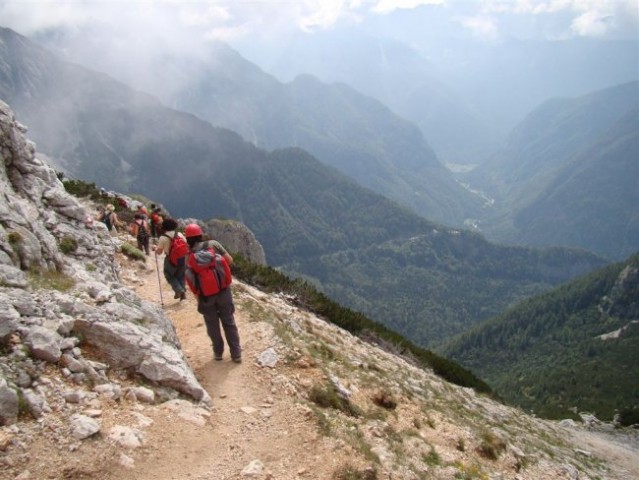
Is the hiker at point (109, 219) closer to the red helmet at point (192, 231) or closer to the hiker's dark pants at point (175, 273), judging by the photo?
the hiker's dark pants at point (175, 273)

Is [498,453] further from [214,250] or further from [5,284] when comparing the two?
[5,284]

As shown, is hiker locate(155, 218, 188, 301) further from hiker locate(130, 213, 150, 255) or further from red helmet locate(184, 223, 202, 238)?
hiker locate(130, 213, 150, 255)

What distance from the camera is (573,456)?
2172 cm

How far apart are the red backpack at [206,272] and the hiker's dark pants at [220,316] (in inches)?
10.6

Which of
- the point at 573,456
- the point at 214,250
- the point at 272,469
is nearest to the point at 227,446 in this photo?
the point at 272,469

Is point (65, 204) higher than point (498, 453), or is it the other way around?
point (65, 204)

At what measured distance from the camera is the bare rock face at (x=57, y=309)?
30.2 feet

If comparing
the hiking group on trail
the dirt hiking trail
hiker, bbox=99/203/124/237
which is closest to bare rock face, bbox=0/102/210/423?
the dirt hiking trail

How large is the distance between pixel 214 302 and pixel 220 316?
514 millimetres

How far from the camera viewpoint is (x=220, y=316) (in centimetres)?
1287

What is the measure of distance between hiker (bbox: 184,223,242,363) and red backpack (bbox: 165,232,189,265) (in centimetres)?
394

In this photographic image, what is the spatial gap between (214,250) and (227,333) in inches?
90.3

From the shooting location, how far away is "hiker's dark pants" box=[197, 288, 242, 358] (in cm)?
1259

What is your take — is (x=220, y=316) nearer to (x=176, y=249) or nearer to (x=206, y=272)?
(x=206, y=272)
